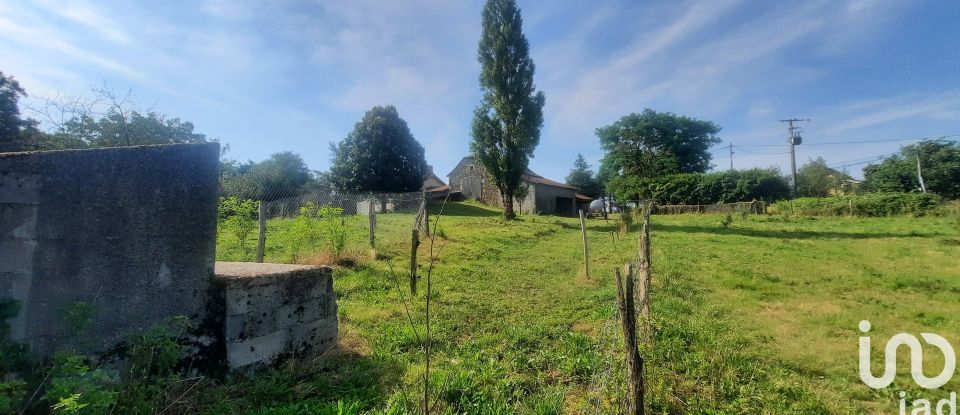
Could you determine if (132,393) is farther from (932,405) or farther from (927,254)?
(927,254)

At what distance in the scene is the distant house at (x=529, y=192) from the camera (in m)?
35.0

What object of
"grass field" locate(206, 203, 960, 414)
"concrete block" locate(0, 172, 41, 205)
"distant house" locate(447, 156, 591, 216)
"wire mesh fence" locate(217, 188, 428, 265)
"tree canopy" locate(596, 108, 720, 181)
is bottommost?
"grass field" locate(206, 203, 960, 414)

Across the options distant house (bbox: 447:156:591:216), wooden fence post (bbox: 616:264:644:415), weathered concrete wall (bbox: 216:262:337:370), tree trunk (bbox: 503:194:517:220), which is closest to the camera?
wooden fence post (bbox: 616:264:644:415)


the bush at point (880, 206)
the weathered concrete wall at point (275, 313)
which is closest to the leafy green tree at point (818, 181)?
the bush at point (880, 206)

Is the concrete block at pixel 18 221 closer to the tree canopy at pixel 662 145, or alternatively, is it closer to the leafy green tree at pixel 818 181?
the tree canopy at pixel 662 145

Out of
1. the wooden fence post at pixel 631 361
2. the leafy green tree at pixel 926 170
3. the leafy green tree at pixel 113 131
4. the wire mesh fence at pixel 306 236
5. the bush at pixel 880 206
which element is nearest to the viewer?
the wooden fence post at pixel 631 361

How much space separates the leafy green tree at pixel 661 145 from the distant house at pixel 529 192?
28.6 ft

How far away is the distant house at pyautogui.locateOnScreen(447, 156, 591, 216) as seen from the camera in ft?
115

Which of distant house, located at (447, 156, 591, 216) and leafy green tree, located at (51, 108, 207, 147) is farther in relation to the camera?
distant house, located at (447, 156, 591, 216)

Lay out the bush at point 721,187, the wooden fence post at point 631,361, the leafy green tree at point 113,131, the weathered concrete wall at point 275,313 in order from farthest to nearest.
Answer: the bush at point 721,187
the leafy green tree at point 113,131
the weathered concrete wall at point 275,313
the wooden fence post at point 631,361

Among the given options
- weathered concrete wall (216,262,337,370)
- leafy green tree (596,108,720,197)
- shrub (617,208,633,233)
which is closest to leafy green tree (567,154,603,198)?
leafy green tree (596,108,720,197)

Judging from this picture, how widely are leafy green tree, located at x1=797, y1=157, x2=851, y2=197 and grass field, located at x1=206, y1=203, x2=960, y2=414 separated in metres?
43.9

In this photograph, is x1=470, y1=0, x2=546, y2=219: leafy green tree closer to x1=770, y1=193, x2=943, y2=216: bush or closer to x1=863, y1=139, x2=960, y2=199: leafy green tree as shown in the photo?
x1=770, y1=193, x2=943, y2=216: bush

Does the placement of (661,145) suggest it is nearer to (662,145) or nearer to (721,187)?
(662,145)
